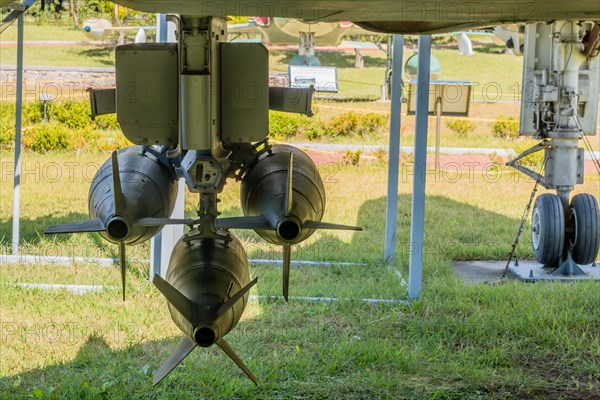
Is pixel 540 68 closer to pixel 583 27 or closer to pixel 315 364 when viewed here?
pixel 583 27

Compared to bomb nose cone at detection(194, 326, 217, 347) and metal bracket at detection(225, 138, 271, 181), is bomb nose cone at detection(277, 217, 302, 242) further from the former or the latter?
metal bracket at detection(225, 138, 271, 181)

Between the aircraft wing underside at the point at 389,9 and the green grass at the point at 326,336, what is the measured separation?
3.05m

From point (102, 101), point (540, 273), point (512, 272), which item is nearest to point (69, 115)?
point (512, 272)

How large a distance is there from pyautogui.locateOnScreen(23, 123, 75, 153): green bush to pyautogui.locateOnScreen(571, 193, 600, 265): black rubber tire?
9850 mm

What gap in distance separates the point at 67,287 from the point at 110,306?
2.44ft

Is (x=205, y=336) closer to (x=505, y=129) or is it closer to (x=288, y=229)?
(x=288, y=229)

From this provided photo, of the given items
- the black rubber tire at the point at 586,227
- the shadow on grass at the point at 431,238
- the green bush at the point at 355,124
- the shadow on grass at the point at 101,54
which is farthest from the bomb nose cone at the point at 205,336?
the shadow on grass at the point at 101,54

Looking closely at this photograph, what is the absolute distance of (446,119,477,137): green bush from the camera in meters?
19.3

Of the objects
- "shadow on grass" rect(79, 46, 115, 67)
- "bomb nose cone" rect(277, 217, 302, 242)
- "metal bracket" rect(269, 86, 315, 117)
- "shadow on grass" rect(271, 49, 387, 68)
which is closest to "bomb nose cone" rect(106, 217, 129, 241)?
"bomb nose cone" rect(277, 217, 302, 242)

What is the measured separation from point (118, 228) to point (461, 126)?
15987 millimetres

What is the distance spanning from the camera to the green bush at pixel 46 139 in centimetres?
1572

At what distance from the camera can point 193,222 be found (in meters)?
4.55

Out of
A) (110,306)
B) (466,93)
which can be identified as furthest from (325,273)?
(466,93)

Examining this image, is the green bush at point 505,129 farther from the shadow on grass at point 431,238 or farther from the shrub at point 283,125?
the shadow on grass at point 431,238
